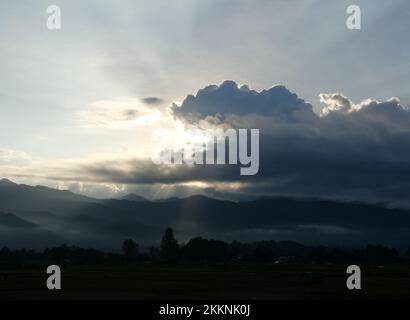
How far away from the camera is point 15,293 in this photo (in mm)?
77312

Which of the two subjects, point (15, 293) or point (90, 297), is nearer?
point (90, 297)

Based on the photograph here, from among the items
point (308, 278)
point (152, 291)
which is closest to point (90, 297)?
point (152, 291)
